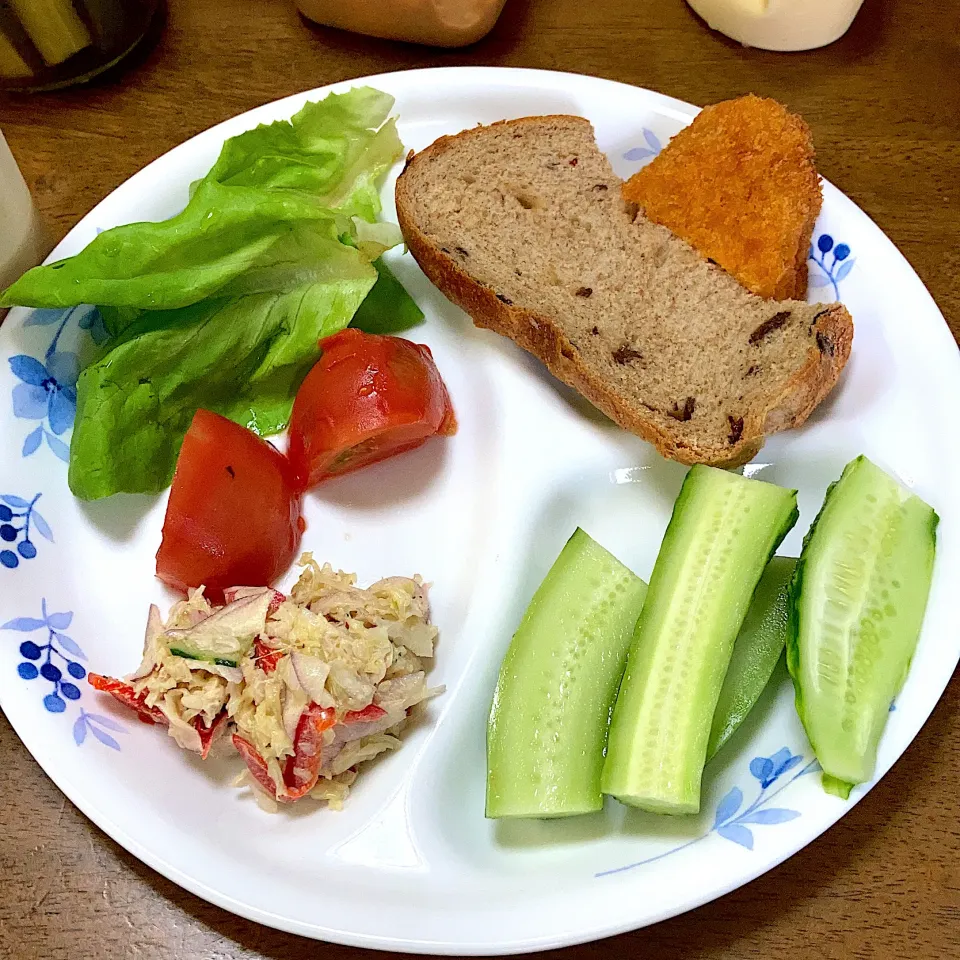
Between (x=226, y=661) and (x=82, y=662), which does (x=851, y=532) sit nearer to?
(x=226, y=661)

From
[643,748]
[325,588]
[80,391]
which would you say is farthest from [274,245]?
[643,748]

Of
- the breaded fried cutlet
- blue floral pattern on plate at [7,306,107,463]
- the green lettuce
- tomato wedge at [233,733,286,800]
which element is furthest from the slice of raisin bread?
tomato wedge at [233,733,286,800]

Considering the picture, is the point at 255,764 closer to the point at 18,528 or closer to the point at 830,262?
the point at 18,528

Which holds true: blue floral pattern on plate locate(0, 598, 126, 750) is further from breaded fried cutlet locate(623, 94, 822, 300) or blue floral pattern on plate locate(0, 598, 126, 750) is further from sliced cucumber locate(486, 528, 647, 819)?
breaded fried cutlet locate(623, 94, 822, 300)

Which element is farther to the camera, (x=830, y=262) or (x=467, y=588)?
(x=830, y=262)

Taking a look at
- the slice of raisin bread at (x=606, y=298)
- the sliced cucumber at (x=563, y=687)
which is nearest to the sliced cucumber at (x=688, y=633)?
the sliced cucumber at (x=563, y=687)

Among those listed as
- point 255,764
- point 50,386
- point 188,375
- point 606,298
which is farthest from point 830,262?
point 50,386
